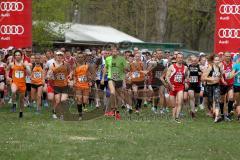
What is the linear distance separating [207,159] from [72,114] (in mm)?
9725

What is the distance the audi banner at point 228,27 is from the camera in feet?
78.4

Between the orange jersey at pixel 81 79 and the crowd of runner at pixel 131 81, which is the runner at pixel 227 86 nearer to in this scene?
the crowd of runner at pixel 131 81

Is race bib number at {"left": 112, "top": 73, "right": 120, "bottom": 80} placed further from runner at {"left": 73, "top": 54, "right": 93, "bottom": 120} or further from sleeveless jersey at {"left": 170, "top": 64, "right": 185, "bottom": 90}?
sleeveless jersey at {"left": 170, "top": 64, "right": 185, "bottom": 90}

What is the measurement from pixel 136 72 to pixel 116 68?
3230mm

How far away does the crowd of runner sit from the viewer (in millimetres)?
22125

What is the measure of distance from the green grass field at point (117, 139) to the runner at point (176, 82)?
0.54 meters

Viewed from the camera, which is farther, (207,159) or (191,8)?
(191,8)

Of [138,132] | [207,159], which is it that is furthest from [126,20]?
[207,159]

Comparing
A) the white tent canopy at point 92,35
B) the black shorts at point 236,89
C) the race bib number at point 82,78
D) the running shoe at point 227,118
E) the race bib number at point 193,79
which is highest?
the white tent canopy at point 92,35

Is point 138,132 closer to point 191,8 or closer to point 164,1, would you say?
point 164,1

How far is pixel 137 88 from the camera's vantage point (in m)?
26.4

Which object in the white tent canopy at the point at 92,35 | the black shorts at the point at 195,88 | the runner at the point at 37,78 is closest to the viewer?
the black shorts at the point at 195,88

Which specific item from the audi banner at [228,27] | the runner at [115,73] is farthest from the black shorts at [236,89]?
the runner at [115,73]

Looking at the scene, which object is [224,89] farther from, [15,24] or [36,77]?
[15,24]
